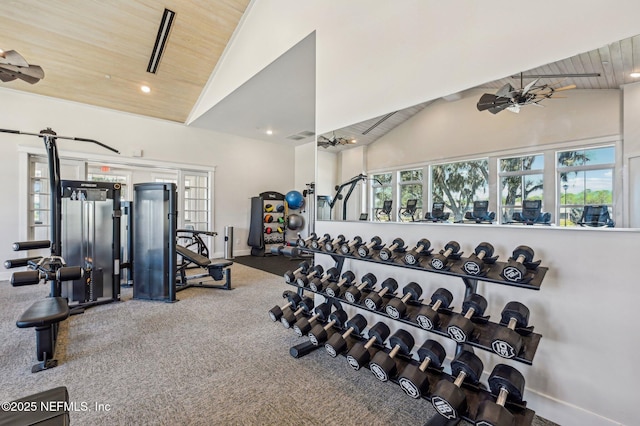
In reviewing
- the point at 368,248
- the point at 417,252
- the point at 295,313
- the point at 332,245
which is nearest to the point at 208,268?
the point at 295,313

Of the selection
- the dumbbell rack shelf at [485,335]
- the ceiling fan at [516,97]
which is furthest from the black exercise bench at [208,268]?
the ceiling fan at [516,97]

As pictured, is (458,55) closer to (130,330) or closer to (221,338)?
(221,338)

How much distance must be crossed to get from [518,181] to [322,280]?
1.59 metres

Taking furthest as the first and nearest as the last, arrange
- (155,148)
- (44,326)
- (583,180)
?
(155,148)
(44,326)
(583,180)

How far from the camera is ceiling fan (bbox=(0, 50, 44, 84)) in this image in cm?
262

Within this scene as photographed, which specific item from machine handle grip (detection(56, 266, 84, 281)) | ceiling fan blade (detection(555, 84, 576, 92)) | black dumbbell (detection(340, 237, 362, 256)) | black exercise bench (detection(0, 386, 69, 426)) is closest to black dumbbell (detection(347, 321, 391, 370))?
black dumbbell (detection(340, 237, 362, 256))

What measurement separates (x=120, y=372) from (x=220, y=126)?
5689 millimetres

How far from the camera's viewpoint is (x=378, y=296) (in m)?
2.01

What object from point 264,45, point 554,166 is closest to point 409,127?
point 554,166

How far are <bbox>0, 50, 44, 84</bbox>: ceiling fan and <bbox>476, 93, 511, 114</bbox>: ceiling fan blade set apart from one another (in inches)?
157

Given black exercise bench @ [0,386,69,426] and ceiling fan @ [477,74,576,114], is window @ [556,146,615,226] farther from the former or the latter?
black exercise bench @ [0,386,69,426]

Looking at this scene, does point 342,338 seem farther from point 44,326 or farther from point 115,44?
point 115,44

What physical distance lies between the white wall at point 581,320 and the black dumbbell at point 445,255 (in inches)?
8.3

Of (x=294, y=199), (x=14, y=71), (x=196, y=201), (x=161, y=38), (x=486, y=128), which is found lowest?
(x=196, y=201)
